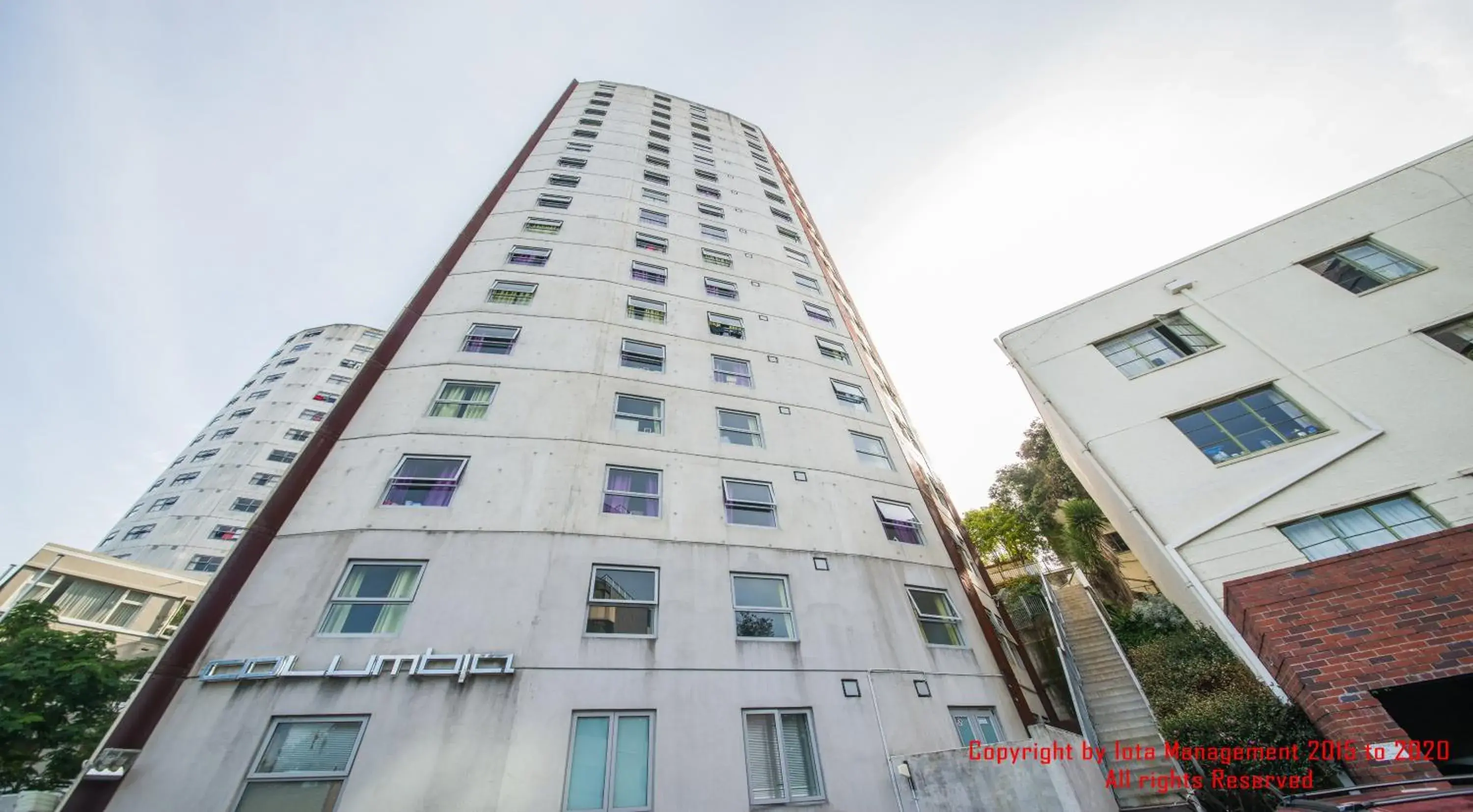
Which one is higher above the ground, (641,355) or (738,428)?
(641,355)

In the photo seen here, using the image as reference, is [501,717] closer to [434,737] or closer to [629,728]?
[434,737]

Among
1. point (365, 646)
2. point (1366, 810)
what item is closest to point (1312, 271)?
point (1366, 810)

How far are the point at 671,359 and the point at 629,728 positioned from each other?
9.01 metres

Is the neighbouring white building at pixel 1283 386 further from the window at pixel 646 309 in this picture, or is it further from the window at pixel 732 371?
the window at pixel 646 309

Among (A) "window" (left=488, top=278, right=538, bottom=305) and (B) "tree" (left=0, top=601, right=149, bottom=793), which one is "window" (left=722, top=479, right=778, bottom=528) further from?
(B) "tree" (left=0, top=601, right=149, bottom=793)

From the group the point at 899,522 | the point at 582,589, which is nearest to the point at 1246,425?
the point at 899,522

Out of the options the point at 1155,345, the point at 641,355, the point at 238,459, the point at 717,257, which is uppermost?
the point at 238,459

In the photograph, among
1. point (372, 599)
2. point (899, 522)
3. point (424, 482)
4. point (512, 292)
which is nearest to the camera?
point (372, 599)

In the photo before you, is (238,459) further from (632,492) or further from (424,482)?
(632,492)

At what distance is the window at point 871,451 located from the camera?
563 inches

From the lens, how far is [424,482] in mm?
10297

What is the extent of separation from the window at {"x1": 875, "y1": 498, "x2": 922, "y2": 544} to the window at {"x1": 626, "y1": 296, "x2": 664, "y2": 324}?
832 centimetres

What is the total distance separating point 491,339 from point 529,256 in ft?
13.5

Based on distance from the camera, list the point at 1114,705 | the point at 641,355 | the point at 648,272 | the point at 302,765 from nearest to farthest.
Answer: the point at 302,765 → the point at 1114,705 → the point at 641,355 → the point at 648,272
